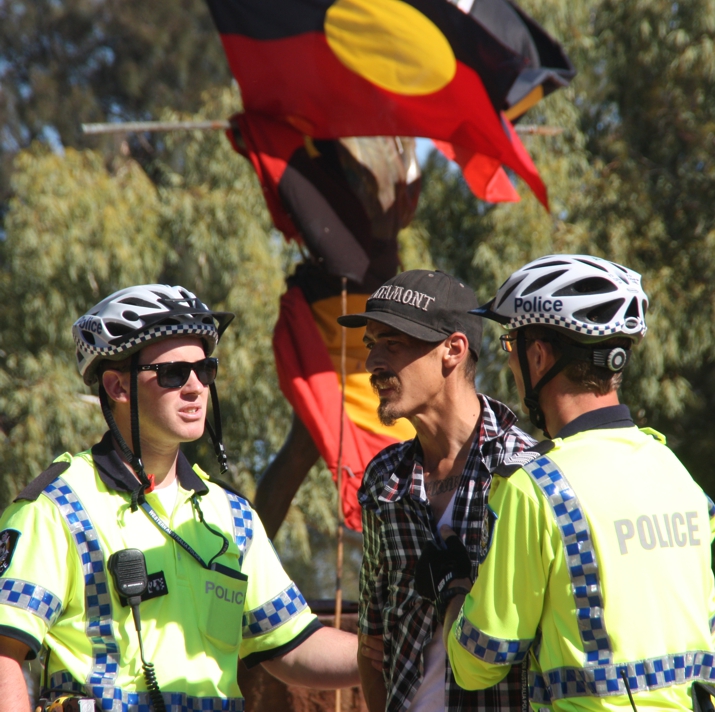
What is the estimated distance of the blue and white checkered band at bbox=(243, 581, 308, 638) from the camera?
294 cm

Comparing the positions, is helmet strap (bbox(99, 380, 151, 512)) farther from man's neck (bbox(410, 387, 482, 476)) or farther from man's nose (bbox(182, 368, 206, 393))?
man's neck (bbox(410, 387, 482, 476))

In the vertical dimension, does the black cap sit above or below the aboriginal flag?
below

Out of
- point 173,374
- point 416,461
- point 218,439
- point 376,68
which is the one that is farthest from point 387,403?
point 376,68

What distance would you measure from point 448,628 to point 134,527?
0.90 metres

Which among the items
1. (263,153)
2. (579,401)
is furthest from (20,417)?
(579,401)

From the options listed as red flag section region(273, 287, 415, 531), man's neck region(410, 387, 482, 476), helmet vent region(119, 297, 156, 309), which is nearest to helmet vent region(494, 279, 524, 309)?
man's neck region(410, 387, 482, 476)

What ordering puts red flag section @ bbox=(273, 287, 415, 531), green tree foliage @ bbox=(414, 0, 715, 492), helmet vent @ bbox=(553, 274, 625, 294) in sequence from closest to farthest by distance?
helmet vent @ bbox=(553, 274, 625, 294) → red flag section @ bbox=(273, 287, 415, 531) → green tree foliage @ bbox=(414, 0, 715, 492)

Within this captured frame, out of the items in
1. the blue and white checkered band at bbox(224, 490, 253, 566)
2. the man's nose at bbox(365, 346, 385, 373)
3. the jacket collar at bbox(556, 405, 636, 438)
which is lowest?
the blue and white checkered band at bbox(224, 490, 253, 566)

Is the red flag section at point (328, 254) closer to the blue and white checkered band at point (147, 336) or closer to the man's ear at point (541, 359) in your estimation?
the blue and white checkered band at point (147, 336)

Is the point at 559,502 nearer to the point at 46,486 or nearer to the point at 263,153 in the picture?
the point at 46,486

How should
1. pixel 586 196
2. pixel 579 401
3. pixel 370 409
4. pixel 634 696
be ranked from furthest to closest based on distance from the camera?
1. pixel 586 196
2. pixel 370 409
3. pixel 579 401
4. pixel 634 696

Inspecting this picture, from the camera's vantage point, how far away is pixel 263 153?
6676mm

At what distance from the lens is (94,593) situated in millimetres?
2592

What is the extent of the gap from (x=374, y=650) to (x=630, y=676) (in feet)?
3.45
